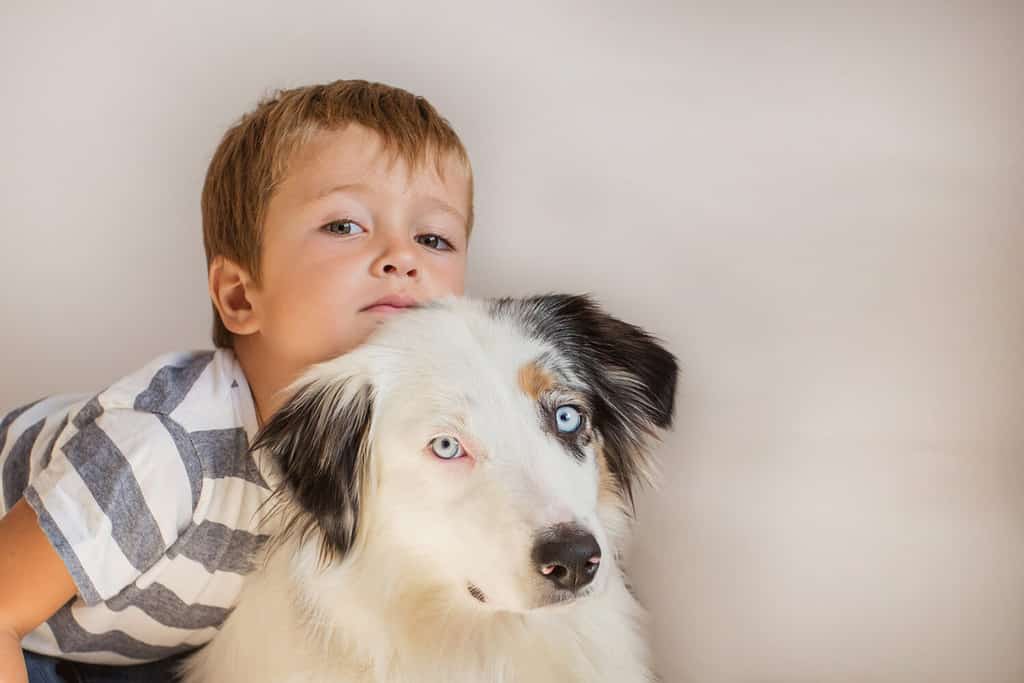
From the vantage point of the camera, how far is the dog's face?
125 cm

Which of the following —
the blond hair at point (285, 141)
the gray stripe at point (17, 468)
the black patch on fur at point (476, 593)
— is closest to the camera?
the black patch on fur at point (476, 593)

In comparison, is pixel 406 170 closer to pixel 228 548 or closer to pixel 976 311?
pixel 228 548

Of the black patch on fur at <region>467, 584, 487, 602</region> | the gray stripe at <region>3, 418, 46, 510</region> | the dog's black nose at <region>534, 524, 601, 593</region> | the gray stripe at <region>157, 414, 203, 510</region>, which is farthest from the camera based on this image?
the gray stripe at <region>3, 418, 46, 510</region>

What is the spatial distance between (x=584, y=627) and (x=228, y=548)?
56cm

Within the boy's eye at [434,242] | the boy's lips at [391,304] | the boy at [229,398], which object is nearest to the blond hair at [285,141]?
the boy at [229,398]

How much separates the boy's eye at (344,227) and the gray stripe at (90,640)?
2.43ft

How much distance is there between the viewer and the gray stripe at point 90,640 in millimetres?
1668

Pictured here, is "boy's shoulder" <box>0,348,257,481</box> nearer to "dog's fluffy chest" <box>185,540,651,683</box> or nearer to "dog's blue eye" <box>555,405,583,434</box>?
"dog's fluffy chest" <box>185,540,651,683</box>

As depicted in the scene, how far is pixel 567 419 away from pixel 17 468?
103 cm

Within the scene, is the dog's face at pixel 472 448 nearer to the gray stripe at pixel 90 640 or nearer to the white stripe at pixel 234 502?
the white stripe at pixel 234 502

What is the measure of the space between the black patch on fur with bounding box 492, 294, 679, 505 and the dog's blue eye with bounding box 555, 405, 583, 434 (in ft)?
0.23

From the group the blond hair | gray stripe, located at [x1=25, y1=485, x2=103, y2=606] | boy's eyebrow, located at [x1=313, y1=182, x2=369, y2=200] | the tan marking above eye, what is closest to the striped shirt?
gray stripe, located at [x1=25, y1=485, x2=103, y2=606]

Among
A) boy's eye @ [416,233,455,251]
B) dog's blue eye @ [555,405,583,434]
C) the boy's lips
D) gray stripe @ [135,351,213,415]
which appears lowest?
gray stripe @ [135,351,213,415]

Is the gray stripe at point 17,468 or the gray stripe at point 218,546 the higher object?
the gray stripe at point 218,546
